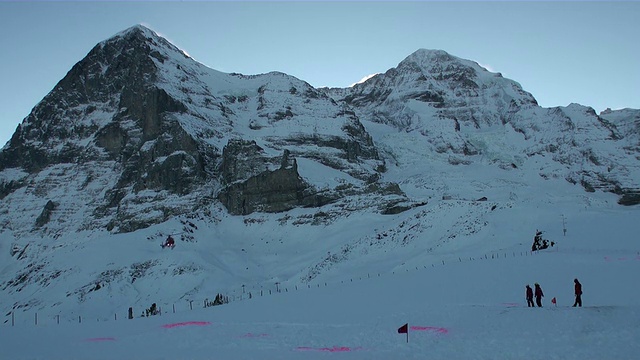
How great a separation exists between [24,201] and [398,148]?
81.0 m

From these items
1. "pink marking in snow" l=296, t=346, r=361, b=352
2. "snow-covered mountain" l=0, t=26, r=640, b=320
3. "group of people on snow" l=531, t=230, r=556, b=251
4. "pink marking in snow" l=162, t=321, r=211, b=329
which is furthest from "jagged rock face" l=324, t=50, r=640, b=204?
"pink marking in snow" l=296, t=346, r=361, b=352

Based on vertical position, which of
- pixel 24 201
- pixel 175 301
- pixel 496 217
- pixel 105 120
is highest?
pixel 105 120

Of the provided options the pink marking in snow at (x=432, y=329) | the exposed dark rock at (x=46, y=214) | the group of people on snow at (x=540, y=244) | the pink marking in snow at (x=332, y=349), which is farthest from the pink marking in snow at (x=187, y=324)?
the exposed dark rock at (x=46, y=214)

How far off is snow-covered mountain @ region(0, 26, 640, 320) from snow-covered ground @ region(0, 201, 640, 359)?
666 inches

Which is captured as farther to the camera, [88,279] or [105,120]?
[105,120]

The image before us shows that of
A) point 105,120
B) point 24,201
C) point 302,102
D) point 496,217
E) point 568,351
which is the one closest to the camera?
point 568,351

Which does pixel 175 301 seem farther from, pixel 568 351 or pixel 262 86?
pixel 262 86

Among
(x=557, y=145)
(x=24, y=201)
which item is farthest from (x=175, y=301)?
(x=557, y=145)

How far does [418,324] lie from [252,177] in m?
76.9

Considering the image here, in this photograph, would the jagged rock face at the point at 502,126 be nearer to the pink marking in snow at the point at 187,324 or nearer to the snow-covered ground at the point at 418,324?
the snow-covered ground at the point at 418,324

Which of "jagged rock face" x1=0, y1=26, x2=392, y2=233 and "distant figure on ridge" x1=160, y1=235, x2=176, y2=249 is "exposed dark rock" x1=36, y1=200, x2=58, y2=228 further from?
"distant figure on ridge" x1=160, y1=235, x2=176, y2=249

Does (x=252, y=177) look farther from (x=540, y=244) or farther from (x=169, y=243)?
(x=540, y=244)

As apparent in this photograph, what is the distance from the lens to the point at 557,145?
476ft

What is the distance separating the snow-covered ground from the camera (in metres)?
21.0
